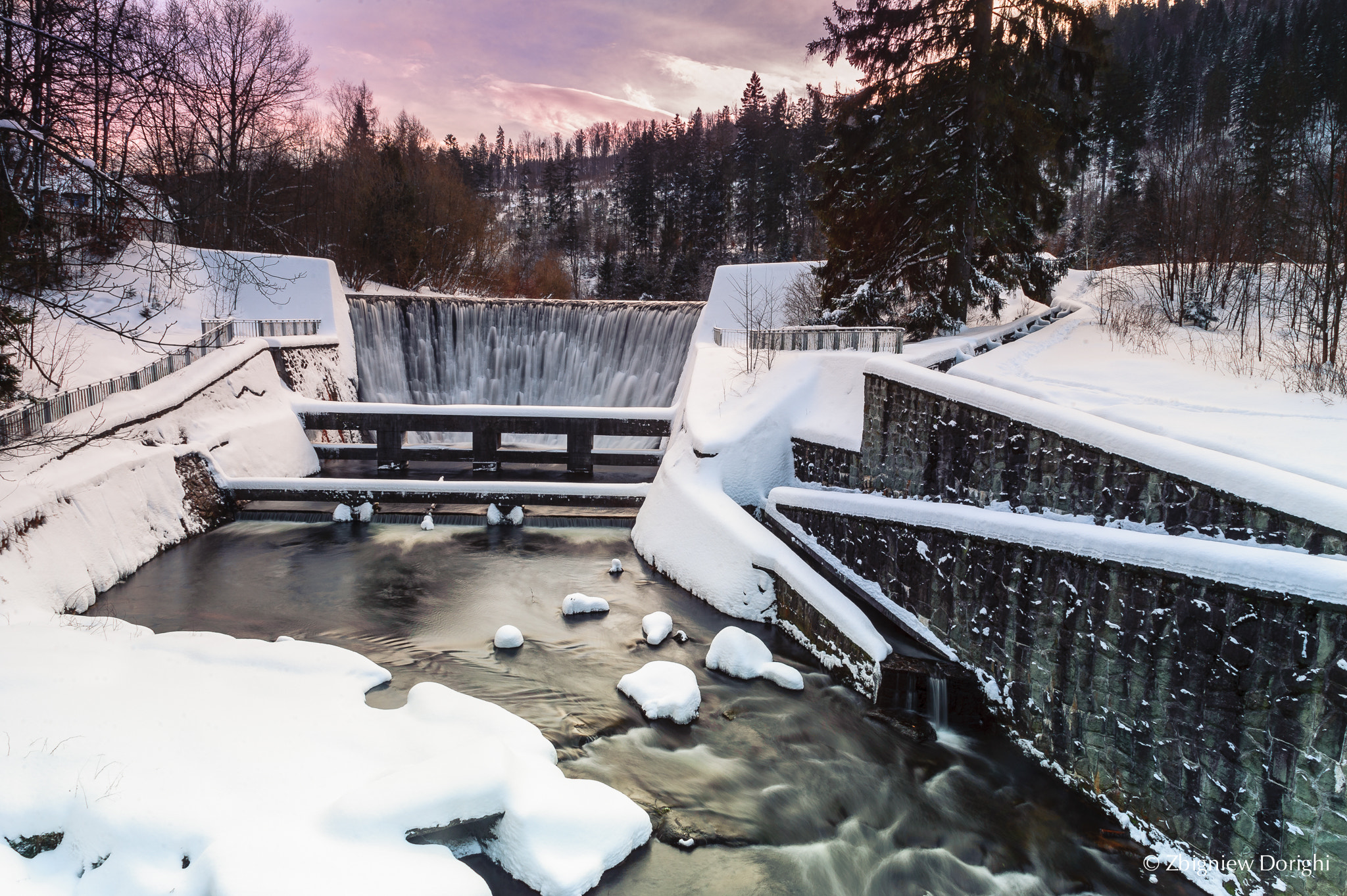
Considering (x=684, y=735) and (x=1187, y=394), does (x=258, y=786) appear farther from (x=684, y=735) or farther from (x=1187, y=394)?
(x=1187, y=394)

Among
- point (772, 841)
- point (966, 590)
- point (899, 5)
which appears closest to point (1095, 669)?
point (966, 590)

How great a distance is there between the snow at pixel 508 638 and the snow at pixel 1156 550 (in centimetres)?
488

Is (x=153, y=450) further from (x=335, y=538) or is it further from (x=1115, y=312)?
(x=1115, y=312)

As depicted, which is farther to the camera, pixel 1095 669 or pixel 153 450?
pixel 153 450

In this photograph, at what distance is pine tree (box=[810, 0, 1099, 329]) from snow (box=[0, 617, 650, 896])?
48.1 ft

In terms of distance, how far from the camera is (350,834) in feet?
16.6

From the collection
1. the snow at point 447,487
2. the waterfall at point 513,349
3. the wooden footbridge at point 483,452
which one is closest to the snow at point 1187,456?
the snow at point 447,487

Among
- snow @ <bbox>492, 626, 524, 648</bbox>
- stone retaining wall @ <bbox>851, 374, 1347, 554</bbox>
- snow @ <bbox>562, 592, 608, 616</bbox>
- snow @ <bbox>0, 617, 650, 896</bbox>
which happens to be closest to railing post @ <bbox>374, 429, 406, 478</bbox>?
snow @ <bbox>562, 592, 608, 616</bbox>

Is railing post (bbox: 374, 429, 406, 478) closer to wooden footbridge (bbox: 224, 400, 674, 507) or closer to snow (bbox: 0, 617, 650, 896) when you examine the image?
wooden footbridge (bbox: 224, 400, 674, 507)

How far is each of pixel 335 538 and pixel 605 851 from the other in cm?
1023

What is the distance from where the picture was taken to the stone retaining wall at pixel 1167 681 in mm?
4551

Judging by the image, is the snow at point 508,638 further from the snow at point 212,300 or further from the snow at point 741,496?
the snow at point 212,300

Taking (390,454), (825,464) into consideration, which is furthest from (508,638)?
(390,454)

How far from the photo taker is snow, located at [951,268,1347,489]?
21.1 feet
